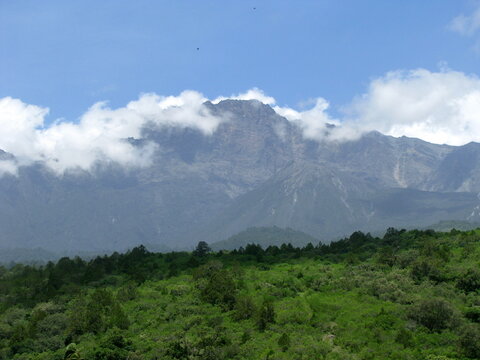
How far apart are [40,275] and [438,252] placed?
95535 mm

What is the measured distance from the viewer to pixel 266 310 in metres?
81.4

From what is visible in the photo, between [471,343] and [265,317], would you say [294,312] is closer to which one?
[265,317]

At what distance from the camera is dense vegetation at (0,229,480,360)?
69.9 meters

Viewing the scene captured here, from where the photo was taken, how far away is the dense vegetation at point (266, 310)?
69875mm

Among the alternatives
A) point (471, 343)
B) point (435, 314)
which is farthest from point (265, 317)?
point (471, 343)

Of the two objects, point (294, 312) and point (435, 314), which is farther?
point (294, 312)

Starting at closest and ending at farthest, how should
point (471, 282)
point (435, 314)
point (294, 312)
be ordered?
1. point (435, 314)
2. point (294, 312)
3. point (471, 282)

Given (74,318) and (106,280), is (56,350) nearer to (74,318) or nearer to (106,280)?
(74,318)

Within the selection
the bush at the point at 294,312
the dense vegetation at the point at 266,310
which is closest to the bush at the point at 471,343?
the dense vegetation at the point at 266,310

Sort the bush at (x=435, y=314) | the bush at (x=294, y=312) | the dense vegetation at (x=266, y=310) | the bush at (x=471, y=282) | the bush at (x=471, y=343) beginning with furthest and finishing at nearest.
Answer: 1. the bush at (x=471, y=282)
2. the bush at (x=294, y=312)
3. the bush at (x=435, y=314)
4. the dense vegetation at (x=266, y=310)
5. the bush at (x=471, y=343)

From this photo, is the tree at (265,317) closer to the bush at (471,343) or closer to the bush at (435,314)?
the bush at (435,314)

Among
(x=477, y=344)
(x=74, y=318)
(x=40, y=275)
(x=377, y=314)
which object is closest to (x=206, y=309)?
(x=74, y=318)

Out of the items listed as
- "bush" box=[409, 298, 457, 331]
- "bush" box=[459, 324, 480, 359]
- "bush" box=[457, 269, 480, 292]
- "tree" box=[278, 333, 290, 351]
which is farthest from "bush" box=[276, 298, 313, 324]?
"bush" box=[457, 269, 480, 292]

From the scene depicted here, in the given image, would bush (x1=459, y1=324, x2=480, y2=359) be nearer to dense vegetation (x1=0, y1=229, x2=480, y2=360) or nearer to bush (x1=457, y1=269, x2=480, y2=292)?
dense vegetation (x1=0, y1=229, x2=480, y2=360)
